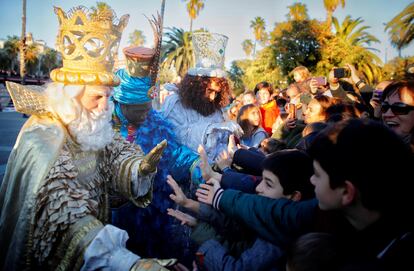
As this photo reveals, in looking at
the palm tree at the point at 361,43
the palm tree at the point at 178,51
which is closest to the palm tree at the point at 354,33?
the palm tree at the point at 361,43

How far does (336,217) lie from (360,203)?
7.1 inches

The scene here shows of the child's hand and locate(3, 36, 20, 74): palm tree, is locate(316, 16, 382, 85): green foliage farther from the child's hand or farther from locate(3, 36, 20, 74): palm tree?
locate(3, 36, 20, 74): palm tree

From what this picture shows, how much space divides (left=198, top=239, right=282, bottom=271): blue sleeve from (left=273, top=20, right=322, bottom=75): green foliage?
20.1 metres

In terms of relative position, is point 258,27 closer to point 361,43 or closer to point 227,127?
point 361,43

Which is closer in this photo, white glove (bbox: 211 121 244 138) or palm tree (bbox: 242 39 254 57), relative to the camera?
white glove (bbox: 211 121 244 138)

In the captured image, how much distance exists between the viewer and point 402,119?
87.7 inches

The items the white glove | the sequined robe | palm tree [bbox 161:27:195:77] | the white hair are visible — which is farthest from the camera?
palm tree [bbox 161:27:195:77]

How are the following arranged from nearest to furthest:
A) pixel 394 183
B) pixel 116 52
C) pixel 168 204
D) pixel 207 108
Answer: pixel 394 183, pixel 116 52, pixel 168 204, pixel 207 108

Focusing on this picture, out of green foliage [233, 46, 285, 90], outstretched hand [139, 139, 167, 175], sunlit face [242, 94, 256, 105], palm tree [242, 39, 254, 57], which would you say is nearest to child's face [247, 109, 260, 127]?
sunlit face [242, 94, 256, 105]

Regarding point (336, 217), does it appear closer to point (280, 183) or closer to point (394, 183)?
point (394, 183)

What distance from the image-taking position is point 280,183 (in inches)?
68.2

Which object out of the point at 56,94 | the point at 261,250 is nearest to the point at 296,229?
the point at 261,250

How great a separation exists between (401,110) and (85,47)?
2.26 metres

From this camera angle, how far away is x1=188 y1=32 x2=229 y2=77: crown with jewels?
3575mm
